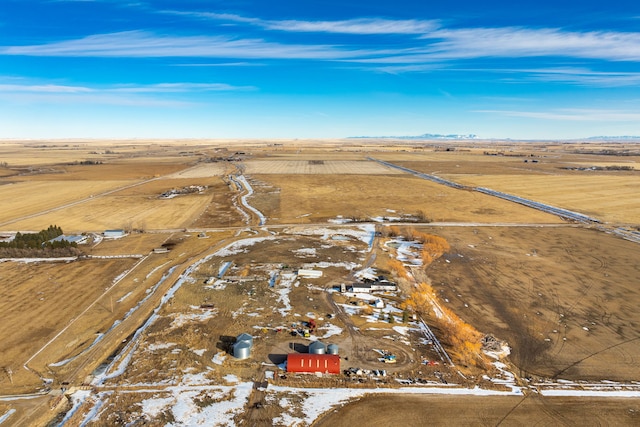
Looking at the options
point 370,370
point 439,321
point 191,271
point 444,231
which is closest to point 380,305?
point 439,321

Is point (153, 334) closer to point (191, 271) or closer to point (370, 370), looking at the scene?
point (191, 271)

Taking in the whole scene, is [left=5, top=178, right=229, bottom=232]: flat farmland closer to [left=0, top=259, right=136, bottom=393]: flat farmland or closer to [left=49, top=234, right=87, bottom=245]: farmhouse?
[left=49, top=234, right=87, bottom=245]: farmhouse

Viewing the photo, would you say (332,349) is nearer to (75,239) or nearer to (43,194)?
(75,239)

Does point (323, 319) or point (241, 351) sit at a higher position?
point (241, 351)

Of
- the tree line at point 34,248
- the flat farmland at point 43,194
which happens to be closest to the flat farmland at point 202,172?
the flat farmland at point 43,194

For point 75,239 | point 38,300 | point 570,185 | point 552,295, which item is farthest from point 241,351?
point 570,185
